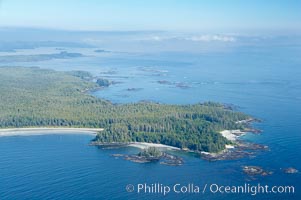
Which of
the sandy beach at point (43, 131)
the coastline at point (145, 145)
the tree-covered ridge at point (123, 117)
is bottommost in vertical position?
the sandy beach at point (43, 131)

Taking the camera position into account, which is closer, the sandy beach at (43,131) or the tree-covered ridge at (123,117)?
the tree-covered ridge at (123,117)

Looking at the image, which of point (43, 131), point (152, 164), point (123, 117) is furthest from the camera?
point (123, 117)

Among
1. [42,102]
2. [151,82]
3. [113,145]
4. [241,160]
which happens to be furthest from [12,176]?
[151,82]

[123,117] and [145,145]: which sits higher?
[123,117]

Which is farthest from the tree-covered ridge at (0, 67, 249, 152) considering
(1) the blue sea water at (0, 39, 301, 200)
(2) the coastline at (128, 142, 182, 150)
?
(1) the blue sea water at (0, 39, 301, 200)

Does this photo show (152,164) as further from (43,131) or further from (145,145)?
(43,131)

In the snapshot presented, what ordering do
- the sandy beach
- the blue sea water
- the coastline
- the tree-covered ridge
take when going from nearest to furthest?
the blue sea water → the coastline → the tree-covered ridge → the sandy beach

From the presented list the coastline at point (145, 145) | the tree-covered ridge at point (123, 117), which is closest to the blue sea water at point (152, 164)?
the coastline at point (145, 145)

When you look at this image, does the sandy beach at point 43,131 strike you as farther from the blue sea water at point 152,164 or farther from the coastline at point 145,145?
the coastline at point 145,145

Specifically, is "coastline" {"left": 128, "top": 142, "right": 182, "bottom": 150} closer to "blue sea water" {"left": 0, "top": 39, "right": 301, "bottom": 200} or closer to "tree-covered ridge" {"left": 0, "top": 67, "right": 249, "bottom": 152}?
"tree-covered ridge" {"left": 0, "top": 67, "right": 249, "bottom": 152}

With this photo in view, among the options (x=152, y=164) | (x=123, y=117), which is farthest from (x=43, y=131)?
(x=152, y=164)
